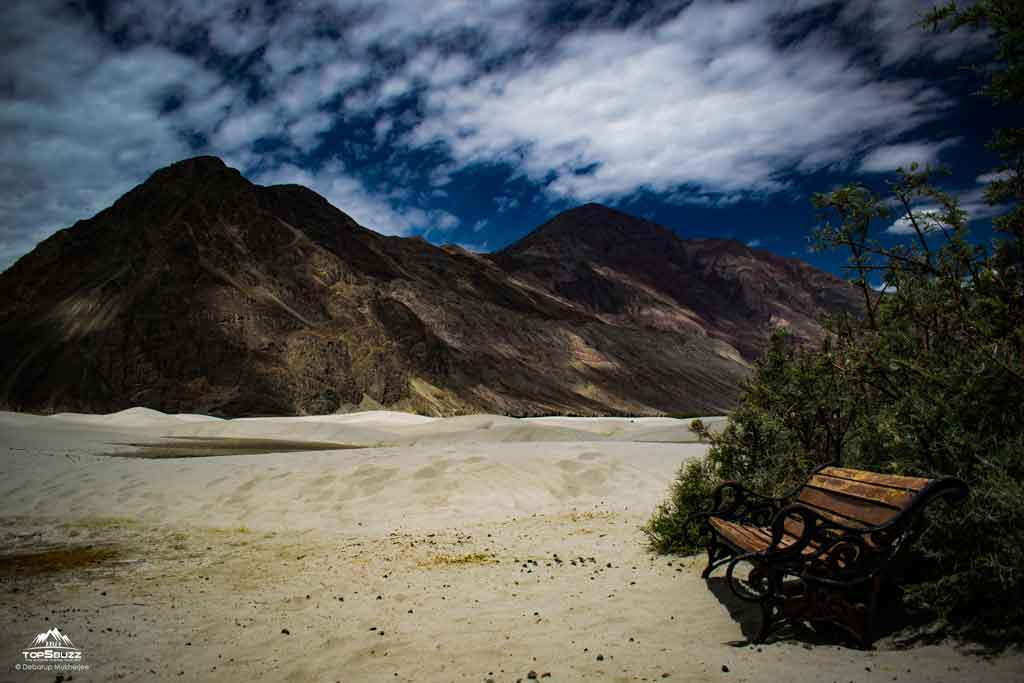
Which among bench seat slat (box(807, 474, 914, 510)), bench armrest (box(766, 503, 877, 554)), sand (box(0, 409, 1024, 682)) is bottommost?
sand (box(0, 409, 1024, 682))

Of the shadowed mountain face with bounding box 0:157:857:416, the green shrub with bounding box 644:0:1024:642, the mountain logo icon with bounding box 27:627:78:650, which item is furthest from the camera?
the shadowed mountain face with bounding box 0:157:857:416

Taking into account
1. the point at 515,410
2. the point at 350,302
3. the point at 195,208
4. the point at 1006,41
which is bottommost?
→ the point at 515,410

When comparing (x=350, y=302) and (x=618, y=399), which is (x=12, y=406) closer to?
(x=350, y=302)

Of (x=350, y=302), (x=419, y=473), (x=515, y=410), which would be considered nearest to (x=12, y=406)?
(x=350, y=302)

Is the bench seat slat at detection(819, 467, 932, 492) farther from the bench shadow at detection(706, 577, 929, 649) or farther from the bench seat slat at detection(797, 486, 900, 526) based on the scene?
the bench shadow at detection(706, 577, 929, 649)

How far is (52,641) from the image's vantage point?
5039 mm

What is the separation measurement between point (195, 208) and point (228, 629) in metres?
82.5

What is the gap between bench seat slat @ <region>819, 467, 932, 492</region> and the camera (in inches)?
152

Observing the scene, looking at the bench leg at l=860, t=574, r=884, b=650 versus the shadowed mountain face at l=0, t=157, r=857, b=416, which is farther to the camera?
the shadowed mountain face at l=0, t=157, r=857, b=416

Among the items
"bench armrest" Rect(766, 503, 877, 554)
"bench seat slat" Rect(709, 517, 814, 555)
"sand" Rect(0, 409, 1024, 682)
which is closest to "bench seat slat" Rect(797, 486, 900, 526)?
"bench armrest" Rect(766, 503, 877, 554)

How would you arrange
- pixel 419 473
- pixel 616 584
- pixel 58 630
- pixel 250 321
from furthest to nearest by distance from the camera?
pixel 250 321
pixel 419 473
pixel 616 584
pixel 58 630

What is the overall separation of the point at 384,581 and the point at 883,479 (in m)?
4.93

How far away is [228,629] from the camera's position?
5.32 metres

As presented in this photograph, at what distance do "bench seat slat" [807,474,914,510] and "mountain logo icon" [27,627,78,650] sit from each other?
623cm
